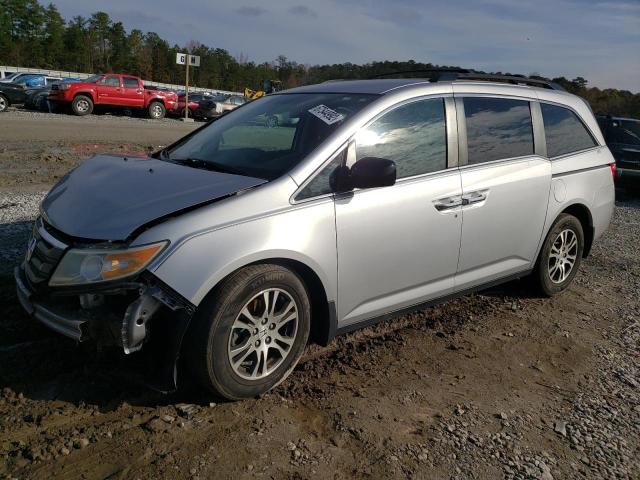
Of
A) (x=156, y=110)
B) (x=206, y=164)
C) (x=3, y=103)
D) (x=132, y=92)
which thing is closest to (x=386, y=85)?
(x=206, y=164)

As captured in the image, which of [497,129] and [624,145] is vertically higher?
[497,129]

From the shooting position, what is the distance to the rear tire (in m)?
23.8

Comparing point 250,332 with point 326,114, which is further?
point 326,114

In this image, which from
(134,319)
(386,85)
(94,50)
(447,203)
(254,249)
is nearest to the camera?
(134,319)

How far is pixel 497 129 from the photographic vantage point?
14.4 ft

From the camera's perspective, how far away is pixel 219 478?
98.6 inches

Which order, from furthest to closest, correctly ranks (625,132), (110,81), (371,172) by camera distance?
(110,81) < (625,132) < (371,172)

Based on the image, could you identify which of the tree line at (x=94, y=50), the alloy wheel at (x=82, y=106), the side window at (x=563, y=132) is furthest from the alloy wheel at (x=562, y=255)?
the tree line at (x=94, y=50)

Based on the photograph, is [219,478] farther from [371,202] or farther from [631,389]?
[631,389]

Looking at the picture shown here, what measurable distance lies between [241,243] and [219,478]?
3.76ft

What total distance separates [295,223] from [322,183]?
34cm

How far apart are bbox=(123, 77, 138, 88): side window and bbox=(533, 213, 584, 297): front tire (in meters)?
24.3

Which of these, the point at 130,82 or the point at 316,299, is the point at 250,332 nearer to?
the point at 316,299

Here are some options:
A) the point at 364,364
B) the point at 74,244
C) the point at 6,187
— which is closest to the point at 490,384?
the point at 364,364
